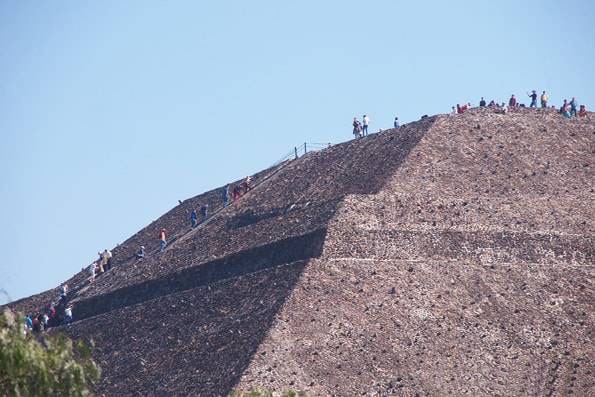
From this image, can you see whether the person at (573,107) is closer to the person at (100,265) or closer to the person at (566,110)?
the person at (566,110)

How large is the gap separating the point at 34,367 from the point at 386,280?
32596mm

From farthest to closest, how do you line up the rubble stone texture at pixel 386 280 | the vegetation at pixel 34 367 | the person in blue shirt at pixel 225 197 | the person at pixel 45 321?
the person in blue shirt at pixel 225 197 → the person at pixel 45 321 → the rubble stone texture at pixel 386 280 → the vegetation at pixel 34 367

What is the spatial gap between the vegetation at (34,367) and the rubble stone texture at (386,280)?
76.3ft

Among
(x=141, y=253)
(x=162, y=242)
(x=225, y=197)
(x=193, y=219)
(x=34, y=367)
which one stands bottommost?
(x=141, y=253)

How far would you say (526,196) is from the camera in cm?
7425

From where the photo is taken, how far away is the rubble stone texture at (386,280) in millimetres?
60844

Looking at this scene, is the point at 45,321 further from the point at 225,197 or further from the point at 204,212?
the point at 225,197

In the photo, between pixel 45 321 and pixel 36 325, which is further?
pixel 45 321

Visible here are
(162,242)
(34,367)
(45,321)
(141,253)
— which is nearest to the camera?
(34,367)

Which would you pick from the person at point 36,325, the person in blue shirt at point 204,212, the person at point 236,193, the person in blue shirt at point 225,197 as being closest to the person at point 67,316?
the person at point 36,325

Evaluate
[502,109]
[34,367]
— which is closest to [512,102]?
[502,109]

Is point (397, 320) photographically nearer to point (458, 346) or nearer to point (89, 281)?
point (458, 346)

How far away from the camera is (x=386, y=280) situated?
66562 mm

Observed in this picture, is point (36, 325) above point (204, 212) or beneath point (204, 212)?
beneath
